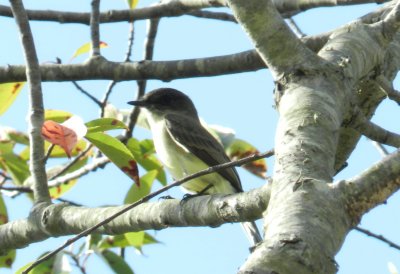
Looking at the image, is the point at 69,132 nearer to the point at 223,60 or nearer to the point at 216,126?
the point at 223,60

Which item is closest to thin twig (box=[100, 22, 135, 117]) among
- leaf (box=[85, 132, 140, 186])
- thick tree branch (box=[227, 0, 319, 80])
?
leaf (box=[85, 132, 140, 186])

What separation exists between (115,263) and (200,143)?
72.5 inches

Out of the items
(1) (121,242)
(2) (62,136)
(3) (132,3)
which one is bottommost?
(2) (62,136)

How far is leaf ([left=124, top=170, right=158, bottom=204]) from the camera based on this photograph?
17.4ft

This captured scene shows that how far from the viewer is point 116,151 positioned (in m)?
4.17

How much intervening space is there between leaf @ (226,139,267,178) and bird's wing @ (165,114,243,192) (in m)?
0.56

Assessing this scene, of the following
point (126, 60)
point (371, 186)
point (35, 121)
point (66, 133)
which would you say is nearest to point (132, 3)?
point (126, 60)

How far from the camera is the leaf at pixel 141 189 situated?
529cm

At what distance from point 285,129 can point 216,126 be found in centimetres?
322

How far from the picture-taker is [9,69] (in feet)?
17.0

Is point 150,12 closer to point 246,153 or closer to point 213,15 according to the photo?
point 213,15

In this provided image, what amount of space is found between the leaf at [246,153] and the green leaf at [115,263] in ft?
3.52

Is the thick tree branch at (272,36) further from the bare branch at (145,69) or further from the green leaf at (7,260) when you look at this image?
the green leaf at (7,260)

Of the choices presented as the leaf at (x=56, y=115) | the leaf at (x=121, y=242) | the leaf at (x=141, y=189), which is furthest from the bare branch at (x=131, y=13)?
the leaf at (x=121, y=242)
